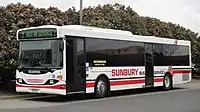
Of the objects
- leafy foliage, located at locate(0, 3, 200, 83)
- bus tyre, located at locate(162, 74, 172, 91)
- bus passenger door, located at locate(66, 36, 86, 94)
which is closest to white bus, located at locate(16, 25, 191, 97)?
bus passenger door, located at locate(66, 36, 86, 94)

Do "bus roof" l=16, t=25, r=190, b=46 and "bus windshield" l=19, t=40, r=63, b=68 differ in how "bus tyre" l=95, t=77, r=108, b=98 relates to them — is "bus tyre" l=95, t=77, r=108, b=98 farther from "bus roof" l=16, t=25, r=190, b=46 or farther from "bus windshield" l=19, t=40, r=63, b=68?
"bus windshield" l=19, t=40, r=63, b=68

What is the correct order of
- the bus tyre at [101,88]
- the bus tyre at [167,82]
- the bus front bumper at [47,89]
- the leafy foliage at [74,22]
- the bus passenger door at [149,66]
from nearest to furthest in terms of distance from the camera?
the bus front bumper at [47,89] → the bus tyre at [101,88] → the leafy foliage at [74,22] → the bus passenger door at [149,66] → the bus tyre at [167,82]

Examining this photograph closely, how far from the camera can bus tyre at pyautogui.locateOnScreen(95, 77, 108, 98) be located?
1745 cm

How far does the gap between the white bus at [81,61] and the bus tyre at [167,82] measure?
5.18ft

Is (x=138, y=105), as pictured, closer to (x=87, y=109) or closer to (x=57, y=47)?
(x=87, y=109)

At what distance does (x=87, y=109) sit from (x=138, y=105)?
240cm

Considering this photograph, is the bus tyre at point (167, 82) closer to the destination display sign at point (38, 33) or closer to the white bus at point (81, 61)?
Answer: the white bus at point (81, 61)


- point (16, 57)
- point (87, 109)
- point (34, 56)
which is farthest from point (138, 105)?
point (16, 57)

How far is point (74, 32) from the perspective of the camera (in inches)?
642

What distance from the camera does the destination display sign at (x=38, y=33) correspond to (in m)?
15.9

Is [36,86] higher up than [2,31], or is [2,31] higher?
[2,31]

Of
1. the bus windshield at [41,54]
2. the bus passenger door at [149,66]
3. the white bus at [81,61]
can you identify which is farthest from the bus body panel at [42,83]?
the bus passenger door at [149,66]

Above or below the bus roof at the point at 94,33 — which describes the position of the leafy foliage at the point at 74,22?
above

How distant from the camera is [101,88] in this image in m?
17.7
